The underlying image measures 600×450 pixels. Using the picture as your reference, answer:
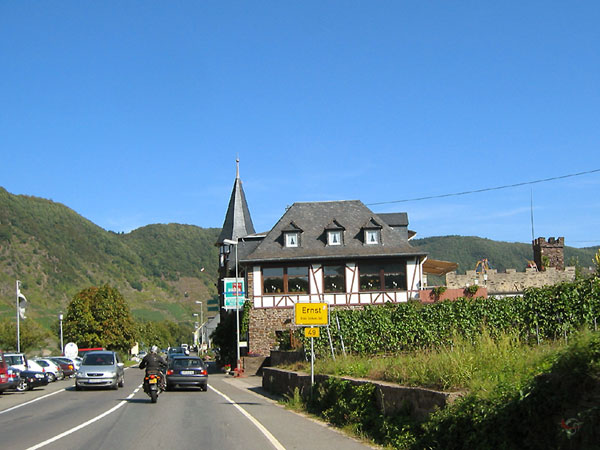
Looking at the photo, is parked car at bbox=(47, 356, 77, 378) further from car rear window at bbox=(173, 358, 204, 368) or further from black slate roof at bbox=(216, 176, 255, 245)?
car rear window at bbox=(173, 358, 204, 368)

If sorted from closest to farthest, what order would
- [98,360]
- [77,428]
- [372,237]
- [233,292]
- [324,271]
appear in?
[77,428] < [98,360] < [233,292] < [324,271] < [372,237]

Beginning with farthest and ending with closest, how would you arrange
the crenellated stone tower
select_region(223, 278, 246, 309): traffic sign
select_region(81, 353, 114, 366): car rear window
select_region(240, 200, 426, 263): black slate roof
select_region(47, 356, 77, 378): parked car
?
the crenellated stone tower
select_region(47, 356, 77, 378): parked car
select_region(240, 200, 426, 263): black slate roof
select_region(223, 278, 246, 309): traffic sign
select_region(81, 353, 114, 366): car rear window

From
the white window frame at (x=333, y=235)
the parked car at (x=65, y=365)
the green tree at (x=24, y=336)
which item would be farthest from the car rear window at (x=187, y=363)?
the green tree at (x=24, y=336)

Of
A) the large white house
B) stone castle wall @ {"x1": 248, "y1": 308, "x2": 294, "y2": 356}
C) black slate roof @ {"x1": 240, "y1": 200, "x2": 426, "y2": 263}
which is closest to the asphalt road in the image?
stone castle wall @ {"x1": 248, "y1": 308, "x2": 294, "y2": 356}

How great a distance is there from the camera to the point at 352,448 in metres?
11.6

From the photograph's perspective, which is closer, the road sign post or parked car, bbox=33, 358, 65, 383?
the road sign post

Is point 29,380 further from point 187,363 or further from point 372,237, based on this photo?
point 372,237

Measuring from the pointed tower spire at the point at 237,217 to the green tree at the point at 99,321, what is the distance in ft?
91.5

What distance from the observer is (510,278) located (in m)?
53.9

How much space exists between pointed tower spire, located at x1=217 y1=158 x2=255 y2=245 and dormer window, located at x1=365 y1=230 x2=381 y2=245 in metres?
12.6

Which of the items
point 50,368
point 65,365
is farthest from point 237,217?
point 50,368

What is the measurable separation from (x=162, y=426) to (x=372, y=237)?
32.2 m

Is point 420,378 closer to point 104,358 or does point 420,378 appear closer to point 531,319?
point 531,319

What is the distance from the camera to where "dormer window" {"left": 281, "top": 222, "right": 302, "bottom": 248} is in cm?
4584
